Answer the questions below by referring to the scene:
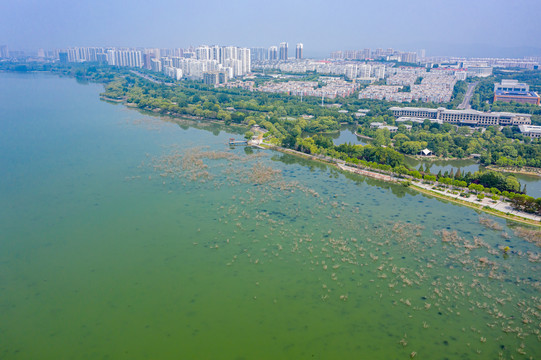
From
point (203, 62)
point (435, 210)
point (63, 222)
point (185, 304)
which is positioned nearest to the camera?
point (185, 304)

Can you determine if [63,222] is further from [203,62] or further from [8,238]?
[203,62]

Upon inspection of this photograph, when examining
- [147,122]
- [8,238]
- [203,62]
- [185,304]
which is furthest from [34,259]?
[203,62]

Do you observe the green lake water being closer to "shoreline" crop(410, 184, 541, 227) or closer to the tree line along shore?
"shoreline" crop(410, 184, 541, 227)

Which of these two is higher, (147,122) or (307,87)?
(307,87)

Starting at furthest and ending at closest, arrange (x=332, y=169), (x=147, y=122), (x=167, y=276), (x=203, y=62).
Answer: (x=203, y=62), (x=147, y=122), (x=332, y=169), (x=167, y=276)

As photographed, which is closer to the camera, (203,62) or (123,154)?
(123,154)

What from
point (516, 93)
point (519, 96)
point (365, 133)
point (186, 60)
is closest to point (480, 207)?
point (365, 133)

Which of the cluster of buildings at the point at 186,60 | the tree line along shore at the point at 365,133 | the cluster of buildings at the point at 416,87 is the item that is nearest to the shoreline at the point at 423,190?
the tree line along shore at the point at 365,133

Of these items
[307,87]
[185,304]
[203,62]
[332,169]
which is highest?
[203,62]
